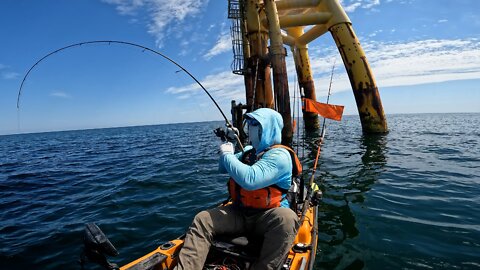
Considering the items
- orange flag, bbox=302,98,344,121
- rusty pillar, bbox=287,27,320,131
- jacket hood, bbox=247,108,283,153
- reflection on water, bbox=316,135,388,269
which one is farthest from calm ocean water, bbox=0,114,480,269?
rusty pillar, bbox=287,27,320,131

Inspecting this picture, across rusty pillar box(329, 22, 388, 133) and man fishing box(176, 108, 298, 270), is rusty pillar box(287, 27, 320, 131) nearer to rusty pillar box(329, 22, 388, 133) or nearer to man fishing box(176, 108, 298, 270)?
rusty pillar box(329, 22, 388, 133)

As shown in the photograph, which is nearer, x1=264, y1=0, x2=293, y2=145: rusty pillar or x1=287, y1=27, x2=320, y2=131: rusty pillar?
x1=264, y1=0, x2=293, y2=145: rusty pillar

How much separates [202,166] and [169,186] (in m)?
3.28

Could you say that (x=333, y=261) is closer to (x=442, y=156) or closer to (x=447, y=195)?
(x=447, y=195)

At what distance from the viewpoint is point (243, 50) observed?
57.3 ft

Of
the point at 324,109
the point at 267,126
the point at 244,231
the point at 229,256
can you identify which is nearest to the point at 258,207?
the point at 244,231

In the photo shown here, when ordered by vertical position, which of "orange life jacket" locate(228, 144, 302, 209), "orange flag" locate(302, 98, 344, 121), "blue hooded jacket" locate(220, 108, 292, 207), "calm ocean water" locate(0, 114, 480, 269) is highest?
"orange flag" locate(302, 98, 344, 121)

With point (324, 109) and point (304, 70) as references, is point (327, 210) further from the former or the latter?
point (304, 70)

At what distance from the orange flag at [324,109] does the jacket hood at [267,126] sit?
5077 millimetres

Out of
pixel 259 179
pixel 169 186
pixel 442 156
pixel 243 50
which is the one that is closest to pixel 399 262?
pixel 259 179

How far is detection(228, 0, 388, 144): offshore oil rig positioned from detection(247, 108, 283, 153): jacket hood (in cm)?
1142

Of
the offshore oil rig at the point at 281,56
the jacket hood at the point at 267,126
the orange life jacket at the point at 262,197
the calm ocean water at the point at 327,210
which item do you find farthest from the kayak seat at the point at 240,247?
the offshore oil rig at the point at 281,56

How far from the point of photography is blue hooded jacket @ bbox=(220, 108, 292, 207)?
9.25ft

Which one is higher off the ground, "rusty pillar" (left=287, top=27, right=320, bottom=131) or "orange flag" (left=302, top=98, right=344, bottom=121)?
"rusty pillar" (left=287, top=27, right=320, bottom=131)
